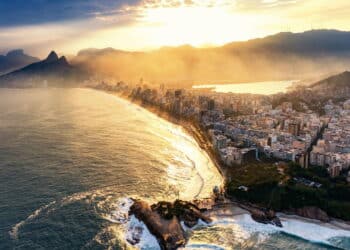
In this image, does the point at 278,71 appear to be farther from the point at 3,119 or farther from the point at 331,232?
the point at 331,232

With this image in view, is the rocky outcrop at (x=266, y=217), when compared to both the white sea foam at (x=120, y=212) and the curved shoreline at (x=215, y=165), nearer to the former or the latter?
the curved shoreline at (x=215, y=165)

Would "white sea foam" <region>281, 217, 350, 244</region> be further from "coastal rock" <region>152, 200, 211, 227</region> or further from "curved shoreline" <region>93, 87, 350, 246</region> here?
"coastal rock" <region>152, 200, 211, 227</region>

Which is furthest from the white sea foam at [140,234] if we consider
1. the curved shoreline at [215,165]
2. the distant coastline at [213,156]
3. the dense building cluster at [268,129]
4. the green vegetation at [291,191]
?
the dense building cluster at [268,129]

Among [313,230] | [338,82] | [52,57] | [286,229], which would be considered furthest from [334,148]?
[52,57]

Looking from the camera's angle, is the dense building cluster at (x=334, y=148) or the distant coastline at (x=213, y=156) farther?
the dense building cluster at (x=334, y=148)

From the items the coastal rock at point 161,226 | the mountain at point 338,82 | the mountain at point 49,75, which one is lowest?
the coastal rock at point 161,226

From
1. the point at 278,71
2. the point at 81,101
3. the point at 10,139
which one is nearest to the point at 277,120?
the point at 10,139
